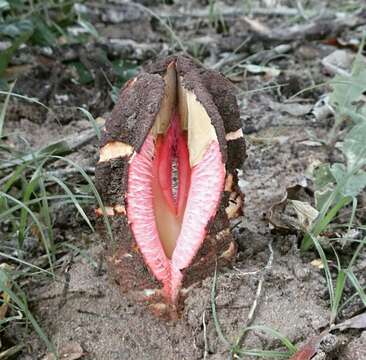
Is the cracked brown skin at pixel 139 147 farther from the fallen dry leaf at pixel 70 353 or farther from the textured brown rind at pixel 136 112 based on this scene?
the fallen dry leaf at pixel 70 353

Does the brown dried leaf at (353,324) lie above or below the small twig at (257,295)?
below

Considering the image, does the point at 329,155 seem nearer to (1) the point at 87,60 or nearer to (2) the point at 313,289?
(2) the point at 313,289

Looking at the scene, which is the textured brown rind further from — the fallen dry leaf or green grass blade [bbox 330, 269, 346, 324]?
green grass blade [bbox 330, 269, 346, 324]

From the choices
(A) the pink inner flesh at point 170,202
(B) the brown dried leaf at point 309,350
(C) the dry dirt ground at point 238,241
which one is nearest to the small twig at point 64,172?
(C) the dry dirt ground at point 238,241

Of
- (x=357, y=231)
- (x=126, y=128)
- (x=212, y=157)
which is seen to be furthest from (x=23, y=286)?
(x=357, y=231)

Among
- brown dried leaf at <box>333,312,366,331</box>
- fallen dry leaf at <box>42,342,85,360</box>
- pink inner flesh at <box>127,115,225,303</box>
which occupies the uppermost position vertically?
pink inner flesh at <box>127,115,225,303</box>

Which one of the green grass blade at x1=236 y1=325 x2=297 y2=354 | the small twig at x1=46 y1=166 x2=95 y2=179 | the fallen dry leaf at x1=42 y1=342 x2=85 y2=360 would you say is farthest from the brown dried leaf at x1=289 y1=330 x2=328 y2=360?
the small twig at x1=46 y1=166 x2=95 y2=179
